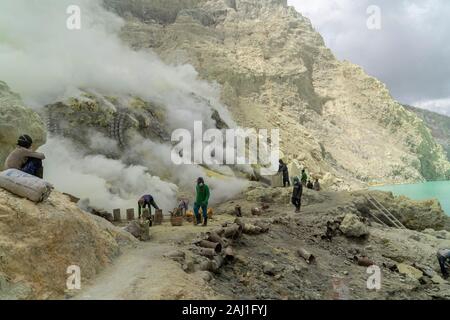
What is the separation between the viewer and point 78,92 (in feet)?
63.1

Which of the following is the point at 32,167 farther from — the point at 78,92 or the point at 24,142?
the point at 78,92

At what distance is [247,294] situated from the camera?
247 inches

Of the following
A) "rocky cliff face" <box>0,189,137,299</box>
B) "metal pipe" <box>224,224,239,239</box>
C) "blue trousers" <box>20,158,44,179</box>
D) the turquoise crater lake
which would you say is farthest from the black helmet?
the turquoise crater lake

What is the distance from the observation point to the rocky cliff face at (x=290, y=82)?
156 ft

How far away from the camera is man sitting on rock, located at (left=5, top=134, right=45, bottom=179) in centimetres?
620

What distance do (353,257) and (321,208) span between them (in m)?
4.59

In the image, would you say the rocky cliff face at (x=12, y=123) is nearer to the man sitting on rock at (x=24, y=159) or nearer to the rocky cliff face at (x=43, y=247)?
the man sitting on rock at (x=24, y=159)

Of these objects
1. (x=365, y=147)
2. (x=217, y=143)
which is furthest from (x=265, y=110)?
(x=217, y=143)

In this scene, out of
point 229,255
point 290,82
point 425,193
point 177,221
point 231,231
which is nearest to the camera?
point 229,255

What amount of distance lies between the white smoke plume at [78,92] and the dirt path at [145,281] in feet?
22.9

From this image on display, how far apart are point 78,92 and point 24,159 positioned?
545 inches

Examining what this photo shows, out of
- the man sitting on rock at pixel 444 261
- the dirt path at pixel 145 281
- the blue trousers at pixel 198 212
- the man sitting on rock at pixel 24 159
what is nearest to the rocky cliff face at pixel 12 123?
the man sitting on rock at pixel 24 159

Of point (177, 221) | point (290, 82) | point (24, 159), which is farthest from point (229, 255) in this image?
point (290, 82)
